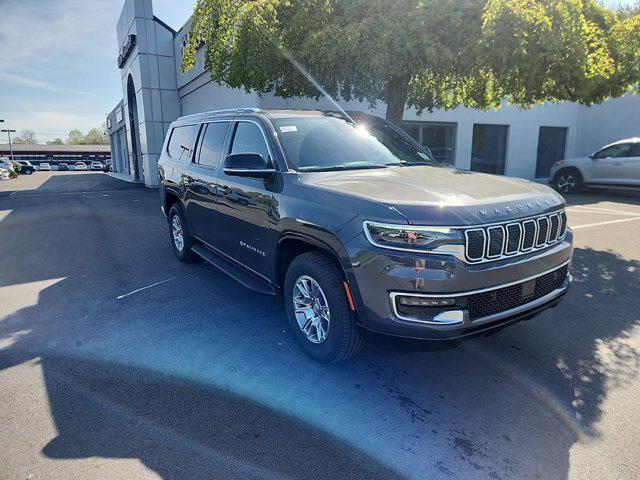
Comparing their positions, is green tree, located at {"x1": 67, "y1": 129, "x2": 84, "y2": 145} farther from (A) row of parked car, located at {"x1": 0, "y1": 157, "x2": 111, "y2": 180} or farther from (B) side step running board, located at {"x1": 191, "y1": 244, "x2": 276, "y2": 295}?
(B) side step running board, located at {"x1": 191, "y1": 244, "x2": 276, "y2": 295}

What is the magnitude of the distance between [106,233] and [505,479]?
8.77 meters

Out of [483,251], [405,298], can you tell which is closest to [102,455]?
[405,298]

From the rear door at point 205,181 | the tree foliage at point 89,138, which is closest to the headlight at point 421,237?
the rear door at point 205,181

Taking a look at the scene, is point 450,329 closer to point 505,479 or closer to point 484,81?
point 505,479

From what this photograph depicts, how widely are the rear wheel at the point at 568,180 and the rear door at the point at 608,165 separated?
369 mm

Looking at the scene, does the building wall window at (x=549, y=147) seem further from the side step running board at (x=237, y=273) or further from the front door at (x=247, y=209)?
the front door at (x=247, y=209)

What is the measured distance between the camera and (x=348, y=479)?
7.59 ft

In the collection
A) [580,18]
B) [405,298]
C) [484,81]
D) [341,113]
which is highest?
[580,18]

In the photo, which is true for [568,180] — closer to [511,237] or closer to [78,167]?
[511,237]

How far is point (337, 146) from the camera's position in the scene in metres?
4.03

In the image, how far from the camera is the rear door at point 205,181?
4789mm

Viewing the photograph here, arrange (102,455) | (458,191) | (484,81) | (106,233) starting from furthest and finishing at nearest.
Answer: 1. (106,233)
2. (484,81)
3. (458,191)
4. (102,455)

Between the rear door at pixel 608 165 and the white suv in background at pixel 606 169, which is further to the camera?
the rear door at pixel 608 165

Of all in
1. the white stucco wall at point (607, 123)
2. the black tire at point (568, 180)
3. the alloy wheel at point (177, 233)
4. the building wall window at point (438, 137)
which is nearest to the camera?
the alloy wheel at point (177, 233)
